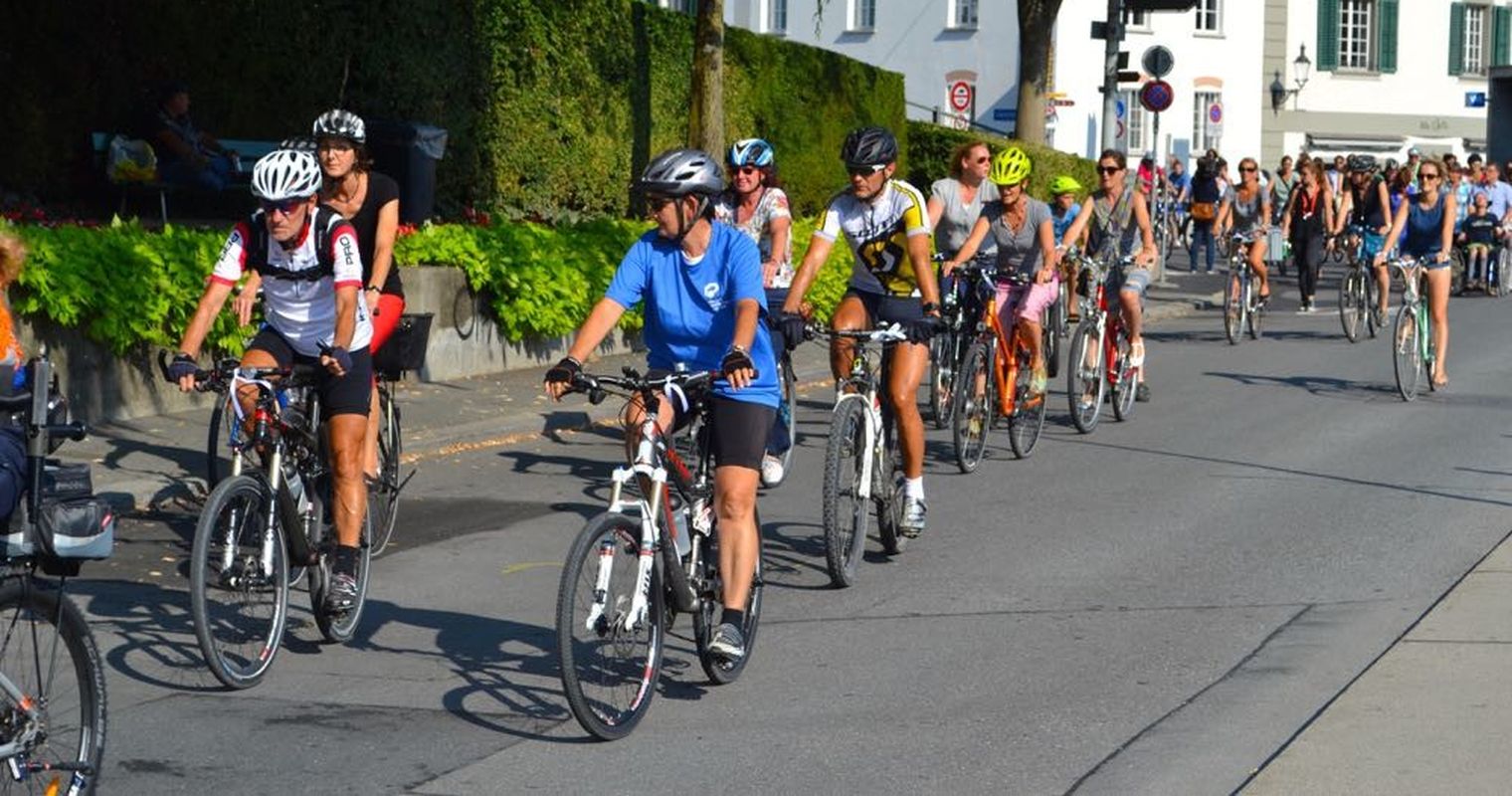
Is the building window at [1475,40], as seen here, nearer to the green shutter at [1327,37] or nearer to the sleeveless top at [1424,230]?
the green shutter at [1327,37]

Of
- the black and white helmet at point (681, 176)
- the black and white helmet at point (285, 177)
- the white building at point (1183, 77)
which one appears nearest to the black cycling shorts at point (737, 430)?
the black and white helmet at point (681, 176)

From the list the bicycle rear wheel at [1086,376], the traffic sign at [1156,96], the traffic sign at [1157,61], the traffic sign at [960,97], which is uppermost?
the traffic sign at [960,97]

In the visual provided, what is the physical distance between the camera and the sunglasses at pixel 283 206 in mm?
7973

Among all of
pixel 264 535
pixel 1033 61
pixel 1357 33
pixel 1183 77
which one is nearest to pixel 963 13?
pixel 1183 77

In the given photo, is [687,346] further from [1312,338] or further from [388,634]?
[1312,338]

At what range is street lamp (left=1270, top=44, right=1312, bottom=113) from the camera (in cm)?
5647

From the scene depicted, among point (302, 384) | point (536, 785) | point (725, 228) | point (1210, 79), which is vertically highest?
point (1210, 79)

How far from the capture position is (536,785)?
6395mm

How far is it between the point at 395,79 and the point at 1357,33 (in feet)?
146

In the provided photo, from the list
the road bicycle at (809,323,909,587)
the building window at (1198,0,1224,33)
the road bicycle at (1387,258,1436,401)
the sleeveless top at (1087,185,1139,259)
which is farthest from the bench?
the building window at (1198,0,1224,33)

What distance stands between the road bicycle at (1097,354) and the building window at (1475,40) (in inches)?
1917

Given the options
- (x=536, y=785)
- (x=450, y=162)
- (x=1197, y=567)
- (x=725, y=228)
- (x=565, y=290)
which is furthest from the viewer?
(x=450, y=162)

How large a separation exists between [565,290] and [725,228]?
9.57 m

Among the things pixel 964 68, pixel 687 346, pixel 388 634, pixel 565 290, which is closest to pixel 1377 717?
pixel 687 346
